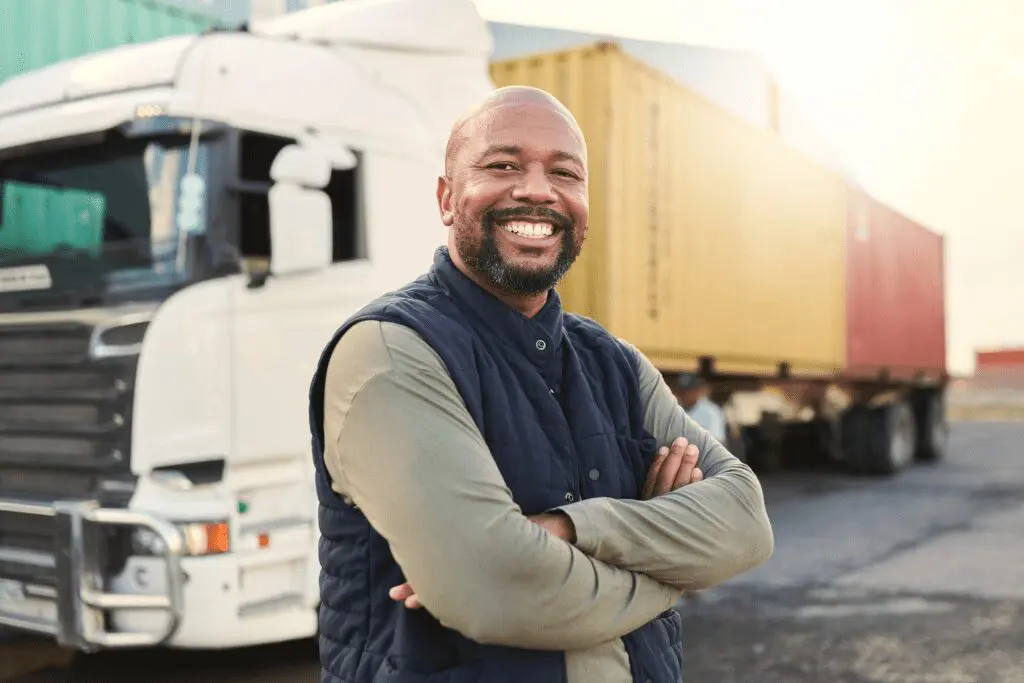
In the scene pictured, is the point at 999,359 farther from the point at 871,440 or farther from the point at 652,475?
the point at 652,475

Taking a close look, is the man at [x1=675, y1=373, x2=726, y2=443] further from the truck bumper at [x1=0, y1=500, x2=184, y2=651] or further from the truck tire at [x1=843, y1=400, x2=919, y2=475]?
the truck tire at [x1=843, y1=400, x2=919, y2=475]

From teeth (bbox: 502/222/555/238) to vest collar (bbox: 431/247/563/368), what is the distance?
114mm

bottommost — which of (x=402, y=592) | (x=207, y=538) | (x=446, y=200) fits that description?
(x=207, y=538)

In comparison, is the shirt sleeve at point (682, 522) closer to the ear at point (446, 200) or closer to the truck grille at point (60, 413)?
the ear at point (446, 200)

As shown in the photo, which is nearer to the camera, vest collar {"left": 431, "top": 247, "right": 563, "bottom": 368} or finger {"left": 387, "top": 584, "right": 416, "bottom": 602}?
finger {"left": 387, "top": 584, "right": 416, "bottom": 602}

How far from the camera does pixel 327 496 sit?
5.45ft

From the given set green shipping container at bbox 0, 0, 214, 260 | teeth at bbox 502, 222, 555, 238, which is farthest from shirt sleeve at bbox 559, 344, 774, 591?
green shipping container at bbox 0, 0, 214, 260

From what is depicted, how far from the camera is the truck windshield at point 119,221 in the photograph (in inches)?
177

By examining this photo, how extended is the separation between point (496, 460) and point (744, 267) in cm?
812

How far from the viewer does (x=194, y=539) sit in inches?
169

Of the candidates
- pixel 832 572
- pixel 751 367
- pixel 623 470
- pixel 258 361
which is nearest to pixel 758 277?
pixel 751 367

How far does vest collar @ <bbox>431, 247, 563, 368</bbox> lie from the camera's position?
1704 millimetres

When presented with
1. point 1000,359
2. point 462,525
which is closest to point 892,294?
point 462,525

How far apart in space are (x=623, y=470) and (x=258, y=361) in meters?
3.10
